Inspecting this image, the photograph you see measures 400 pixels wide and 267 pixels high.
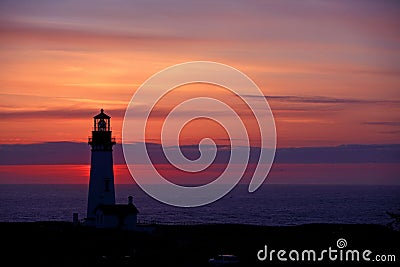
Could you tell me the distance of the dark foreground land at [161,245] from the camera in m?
41.0

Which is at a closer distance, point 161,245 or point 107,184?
point 161,245

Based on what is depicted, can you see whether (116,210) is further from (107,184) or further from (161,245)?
(161,245)

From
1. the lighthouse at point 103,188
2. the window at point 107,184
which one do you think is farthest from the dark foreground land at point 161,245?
the window at point 107,184

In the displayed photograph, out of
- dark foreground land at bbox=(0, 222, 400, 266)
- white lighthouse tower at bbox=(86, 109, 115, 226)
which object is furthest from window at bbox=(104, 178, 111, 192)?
dark foreground land at bbox=(0, 222, 400, 266)

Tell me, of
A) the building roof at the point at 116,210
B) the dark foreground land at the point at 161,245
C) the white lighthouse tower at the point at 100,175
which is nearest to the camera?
the dark foreground land at the point at 161,245

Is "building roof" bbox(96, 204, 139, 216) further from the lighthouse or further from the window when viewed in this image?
the window

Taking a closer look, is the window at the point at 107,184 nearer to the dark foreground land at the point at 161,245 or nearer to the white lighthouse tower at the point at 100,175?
the white lighthouse tower at the point at 100,175

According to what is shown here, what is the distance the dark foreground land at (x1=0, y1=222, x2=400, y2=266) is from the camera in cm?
4098

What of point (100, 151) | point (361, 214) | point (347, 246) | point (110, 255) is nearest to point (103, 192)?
point (100, 151)

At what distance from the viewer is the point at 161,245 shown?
155 feet

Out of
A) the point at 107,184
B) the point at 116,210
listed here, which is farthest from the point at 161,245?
the point at 107,184

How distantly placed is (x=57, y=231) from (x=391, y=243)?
21.8 metres

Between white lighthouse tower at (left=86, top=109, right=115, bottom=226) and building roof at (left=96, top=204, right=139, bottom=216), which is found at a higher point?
white lighthouse tower at (left=86, top=109, right=115, bottom=226)

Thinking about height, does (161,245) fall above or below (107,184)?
below
